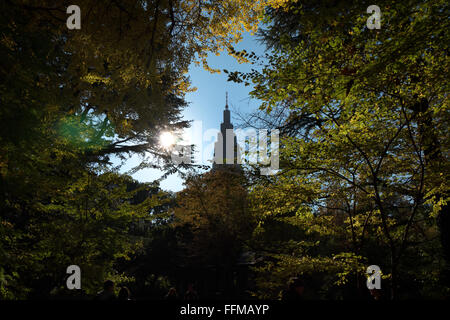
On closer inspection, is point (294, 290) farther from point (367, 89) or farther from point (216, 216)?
point (216, 216)

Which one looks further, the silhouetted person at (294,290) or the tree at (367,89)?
the silhouetted person at (294,290)

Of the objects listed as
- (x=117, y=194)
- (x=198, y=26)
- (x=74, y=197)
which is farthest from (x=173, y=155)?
(x=198, y=26)

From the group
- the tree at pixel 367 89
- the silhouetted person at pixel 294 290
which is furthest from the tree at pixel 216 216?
the silhouetted person at pixel 294 290

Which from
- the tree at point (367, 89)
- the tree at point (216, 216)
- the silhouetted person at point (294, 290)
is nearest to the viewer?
the tree at point (367, 89)

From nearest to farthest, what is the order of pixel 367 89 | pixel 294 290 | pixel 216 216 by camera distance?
pixel 294 290 < pixel 367 89 < pixel 216 216

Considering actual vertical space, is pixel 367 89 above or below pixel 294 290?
above

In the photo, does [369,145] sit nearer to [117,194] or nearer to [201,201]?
[117,194]

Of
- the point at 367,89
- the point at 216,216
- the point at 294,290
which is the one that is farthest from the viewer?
the point at 216,216

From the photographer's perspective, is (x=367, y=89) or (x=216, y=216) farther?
(x=216, y=216)

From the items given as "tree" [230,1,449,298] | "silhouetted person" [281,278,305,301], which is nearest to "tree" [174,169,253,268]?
"tree" [230,1,449,298]

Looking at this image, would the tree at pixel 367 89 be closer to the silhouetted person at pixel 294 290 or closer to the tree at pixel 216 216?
the silhouetted person at pixel 294 290

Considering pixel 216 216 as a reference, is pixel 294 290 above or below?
above

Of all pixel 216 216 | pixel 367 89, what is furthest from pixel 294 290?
pixel 216 216

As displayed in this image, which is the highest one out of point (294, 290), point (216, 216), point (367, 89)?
point (367, 89)
